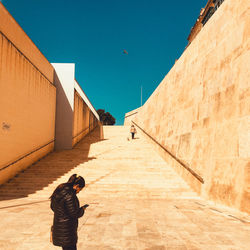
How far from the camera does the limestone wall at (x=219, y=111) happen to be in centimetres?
475

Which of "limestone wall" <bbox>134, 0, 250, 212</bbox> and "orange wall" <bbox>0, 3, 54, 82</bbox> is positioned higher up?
"orange wall" <bbox>0, 3, 54, 82</bbox>

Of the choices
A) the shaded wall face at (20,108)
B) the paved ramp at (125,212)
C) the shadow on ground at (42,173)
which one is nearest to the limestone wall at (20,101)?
the shaded wall face at (20,108)

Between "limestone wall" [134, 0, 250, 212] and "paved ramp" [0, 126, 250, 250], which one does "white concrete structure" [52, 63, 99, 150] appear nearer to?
"paved ramp" [0, 126, 250, 250]

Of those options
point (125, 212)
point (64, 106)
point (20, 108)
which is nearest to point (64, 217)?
point (125, 212)

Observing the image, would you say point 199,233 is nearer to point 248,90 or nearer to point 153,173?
point 248,90

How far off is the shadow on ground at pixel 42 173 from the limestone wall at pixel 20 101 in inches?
14.6

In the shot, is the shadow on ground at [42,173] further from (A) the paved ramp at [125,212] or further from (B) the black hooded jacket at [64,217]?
(B) the black hooded jacket at [64,217]

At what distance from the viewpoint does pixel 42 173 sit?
8438 mm

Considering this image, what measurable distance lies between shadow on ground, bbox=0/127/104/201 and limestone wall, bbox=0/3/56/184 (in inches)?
14.6

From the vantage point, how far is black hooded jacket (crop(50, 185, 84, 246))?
1.98 metres

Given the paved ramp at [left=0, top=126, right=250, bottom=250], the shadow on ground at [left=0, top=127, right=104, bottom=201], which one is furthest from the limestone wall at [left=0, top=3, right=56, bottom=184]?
the paved ramp at [left=0, top=126, right=250, bottom=250]

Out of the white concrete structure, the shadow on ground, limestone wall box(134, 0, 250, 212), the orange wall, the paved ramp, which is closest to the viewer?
the paved ramp

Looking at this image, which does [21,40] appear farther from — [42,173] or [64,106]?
[42,173]

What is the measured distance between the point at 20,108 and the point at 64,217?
299 inches
